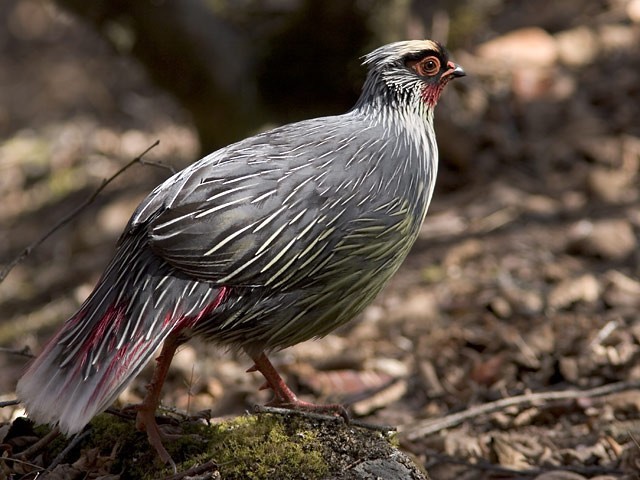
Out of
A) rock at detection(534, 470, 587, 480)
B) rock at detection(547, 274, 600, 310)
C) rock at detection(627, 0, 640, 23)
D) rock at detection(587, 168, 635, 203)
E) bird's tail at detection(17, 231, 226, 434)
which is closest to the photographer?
bird's tail at detection(17, 231, 226, 434)

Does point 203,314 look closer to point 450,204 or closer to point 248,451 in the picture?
point 248,451

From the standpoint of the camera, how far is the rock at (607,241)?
6160 mm

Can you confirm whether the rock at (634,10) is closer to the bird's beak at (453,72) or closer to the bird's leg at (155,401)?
the bird's beak at (453,72)

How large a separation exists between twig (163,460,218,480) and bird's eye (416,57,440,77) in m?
1.84

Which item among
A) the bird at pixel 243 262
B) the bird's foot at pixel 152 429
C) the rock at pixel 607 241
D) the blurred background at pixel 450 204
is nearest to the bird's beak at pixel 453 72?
the bird at pixel 243 262

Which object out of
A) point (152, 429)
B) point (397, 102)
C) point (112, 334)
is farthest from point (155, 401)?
point (397, 102)

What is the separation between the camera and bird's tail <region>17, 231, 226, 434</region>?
9.50 ft

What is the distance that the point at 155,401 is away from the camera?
3143mm

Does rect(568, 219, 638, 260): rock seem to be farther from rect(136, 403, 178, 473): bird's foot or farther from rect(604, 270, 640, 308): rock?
rect(136, 403, 178, 473): bird's foot

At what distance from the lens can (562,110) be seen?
8055 mm

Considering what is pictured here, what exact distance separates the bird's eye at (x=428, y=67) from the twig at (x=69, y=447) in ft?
6.33

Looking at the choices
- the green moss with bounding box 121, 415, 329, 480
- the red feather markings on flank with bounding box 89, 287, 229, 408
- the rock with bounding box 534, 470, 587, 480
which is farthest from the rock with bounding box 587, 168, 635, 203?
the red feather markings on flank with bounding box 89, 287, 229, 408

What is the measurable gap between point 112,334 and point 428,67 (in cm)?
177

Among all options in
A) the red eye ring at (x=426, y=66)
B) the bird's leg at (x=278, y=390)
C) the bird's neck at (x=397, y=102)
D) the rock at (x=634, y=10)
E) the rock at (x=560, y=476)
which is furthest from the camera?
the rock at (x=634, y=10)
